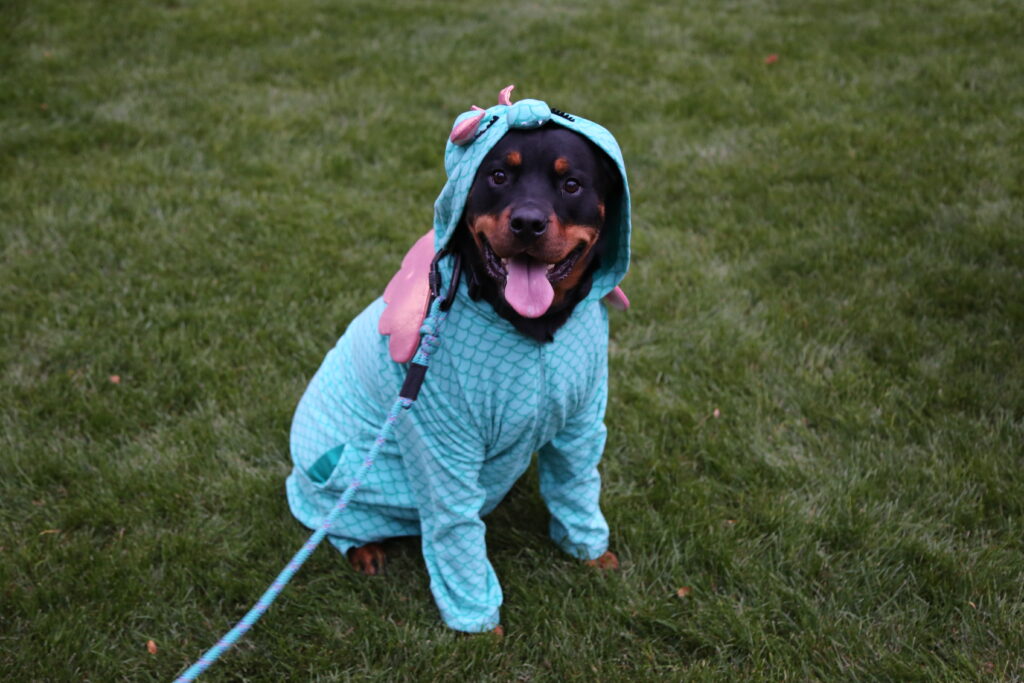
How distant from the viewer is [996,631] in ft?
8.53

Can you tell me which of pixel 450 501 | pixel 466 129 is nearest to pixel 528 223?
pixel 466 129

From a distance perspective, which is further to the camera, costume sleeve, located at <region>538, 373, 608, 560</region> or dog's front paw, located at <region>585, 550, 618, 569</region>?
dog's front paw, located at <region>585, 550, 618, 569</region>

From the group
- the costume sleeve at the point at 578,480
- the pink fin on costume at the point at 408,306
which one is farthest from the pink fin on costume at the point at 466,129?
the costume sleeve at the point at 578,480

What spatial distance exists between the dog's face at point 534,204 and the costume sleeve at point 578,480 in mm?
567

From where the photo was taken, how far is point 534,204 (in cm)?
216

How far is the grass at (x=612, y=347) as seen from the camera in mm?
2725

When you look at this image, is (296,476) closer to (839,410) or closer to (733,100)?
(839,410)

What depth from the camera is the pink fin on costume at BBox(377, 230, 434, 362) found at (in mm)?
2361

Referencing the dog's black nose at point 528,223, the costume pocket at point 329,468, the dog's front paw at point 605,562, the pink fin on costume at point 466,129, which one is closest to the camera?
the dog's black nose at point 528,223

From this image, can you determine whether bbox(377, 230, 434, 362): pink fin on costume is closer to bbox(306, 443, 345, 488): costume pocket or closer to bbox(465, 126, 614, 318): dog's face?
bbox(465, 126, 614, 318): dog's face

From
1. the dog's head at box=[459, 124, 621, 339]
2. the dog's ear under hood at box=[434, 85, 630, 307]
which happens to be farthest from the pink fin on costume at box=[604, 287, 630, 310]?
the dog's head at box=[459, 124, 621, 339]

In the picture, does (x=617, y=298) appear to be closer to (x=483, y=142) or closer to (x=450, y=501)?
(x=483, y=142)

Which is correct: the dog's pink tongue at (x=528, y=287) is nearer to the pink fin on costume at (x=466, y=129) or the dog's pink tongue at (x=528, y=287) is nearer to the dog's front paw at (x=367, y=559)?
the pink fin on costume at (x=466, y=129)

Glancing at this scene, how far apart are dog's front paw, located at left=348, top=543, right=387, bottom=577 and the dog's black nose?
1417mm
